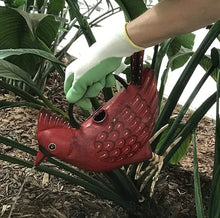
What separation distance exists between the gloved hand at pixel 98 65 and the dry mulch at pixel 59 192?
369 millimetres

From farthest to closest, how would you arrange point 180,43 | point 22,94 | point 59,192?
1. point 180,43
2. point 59,192
3. point 22,94

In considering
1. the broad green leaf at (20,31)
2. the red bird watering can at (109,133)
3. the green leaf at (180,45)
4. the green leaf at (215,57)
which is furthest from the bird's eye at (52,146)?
the green leaf at (180,45)

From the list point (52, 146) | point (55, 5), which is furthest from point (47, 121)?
point (55, 5)

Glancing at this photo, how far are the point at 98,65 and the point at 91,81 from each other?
0.09ft

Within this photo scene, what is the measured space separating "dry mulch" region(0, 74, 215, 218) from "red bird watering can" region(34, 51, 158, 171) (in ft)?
0.92

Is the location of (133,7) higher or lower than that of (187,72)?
higher

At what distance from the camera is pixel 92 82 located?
0.63m

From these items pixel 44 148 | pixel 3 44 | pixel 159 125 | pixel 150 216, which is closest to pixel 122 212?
pixel 150 216

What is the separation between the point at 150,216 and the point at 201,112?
0.25 metres

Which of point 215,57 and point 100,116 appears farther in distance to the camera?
point 215,57

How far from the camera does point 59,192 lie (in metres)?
1.02

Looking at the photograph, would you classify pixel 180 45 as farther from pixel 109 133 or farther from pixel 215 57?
pixel 109 133

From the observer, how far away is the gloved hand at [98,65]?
587mm

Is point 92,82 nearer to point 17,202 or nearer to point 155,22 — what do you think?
point 155,22
